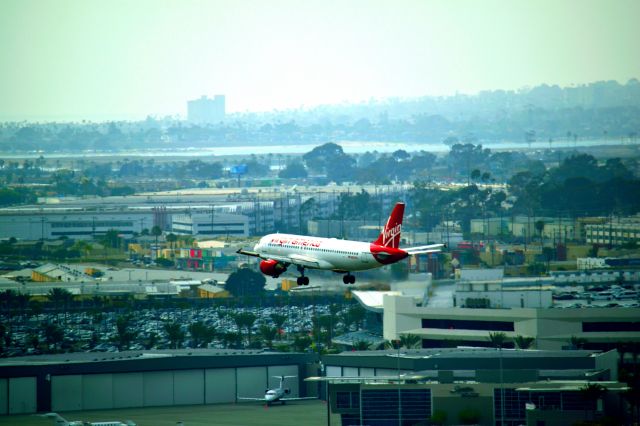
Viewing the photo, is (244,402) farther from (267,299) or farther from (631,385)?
(267,299)

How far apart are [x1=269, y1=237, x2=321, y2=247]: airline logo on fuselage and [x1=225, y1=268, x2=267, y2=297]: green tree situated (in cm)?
5502

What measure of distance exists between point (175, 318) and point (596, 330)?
32.8 m

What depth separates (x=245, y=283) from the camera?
409 ft

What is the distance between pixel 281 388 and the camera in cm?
8288

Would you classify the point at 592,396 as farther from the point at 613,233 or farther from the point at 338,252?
the point at 613,233

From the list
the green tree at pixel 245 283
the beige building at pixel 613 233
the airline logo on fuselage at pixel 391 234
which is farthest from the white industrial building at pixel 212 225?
the airline logo on fuselage at pixel 391 234

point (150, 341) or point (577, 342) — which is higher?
point (577, 342)

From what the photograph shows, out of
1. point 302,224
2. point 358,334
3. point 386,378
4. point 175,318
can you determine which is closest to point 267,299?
point 175,318

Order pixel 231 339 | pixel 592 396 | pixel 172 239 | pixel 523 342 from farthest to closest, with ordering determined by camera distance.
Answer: pixel 172 239 → pixel 231 339 → pixel 523 342 → pixel 592 396

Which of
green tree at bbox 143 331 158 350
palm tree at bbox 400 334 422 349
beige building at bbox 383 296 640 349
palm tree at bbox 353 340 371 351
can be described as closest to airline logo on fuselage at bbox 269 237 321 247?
palm tree at bbox 353 340 371 351

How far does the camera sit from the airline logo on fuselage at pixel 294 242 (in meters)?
65.9

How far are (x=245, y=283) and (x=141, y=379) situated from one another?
42221 mm

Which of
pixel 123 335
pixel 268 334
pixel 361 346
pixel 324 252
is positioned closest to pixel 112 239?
pixel 123 335

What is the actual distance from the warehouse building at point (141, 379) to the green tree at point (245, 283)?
3603 centimetres
